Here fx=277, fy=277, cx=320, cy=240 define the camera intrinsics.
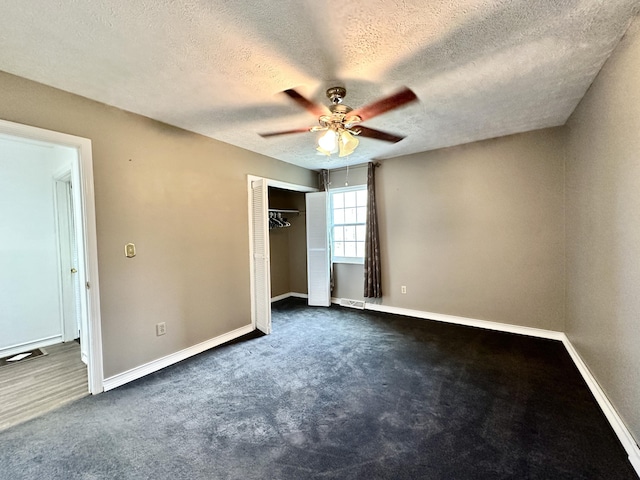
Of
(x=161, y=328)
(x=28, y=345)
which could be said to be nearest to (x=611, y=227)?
(x=161, y=328)

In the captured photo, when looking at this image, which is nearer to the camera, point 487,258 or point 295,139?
point 295,139

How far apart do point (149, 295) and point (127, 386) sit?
781 millimetres

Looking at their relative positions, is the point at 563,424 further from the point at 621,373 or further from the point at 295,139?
the point at 295,139

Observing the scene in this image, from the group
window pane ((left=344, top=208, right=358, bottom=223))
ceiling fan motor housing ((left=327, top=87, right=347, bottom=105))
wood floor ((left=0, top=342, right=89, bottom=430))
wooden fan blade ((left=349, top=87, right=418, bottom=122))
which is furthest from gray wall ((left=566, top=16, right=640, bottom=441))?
wood floor ((left=0, top=342, right=89, bottom=430))

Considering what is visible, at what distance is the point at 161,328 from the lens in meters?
2.74

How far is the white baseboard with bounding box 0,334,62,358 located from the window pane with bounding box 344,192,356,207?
440cm

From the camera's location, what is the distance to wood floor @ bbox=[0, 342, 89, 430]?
6.88ft

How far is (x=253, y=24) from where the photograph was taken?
1466 mm

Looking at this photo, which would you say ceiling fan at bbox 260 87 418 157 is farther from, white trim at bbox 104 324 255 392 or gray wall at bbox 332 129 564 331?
white trim at bbox 104 324 255 392

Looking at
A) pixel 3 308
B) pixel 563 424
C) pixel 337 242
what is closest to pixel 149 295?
pixel 3 308

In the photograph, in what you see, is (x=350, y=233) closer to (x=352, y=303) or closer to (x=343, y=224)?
(x=343, y=224)

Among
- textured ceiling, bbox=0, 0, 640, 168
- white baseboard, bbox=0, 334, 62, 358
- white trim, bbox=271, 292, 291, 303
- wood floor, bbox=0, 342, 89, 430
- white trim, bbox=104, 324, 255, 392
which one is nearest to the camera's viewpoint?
textured ceiling, bbox=0, 0, 640, 168

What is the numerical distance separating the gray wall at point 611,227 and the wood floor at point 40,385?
12.8ft

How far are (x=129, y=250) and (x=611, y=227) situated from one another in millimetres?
3737
